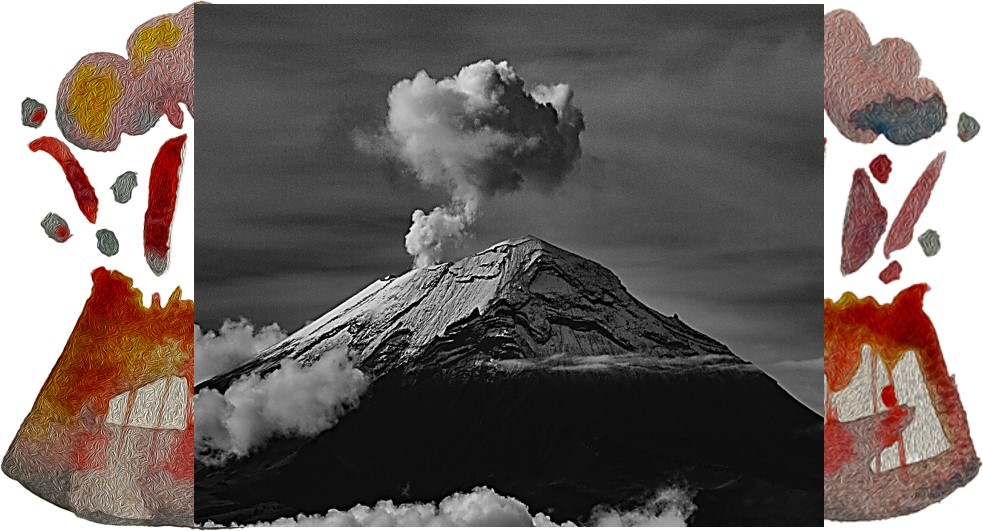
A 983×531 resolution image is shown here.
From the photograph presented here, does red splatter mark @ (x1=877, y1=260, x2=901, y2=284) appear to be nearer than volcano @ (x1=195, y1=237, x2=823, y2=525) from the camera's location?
No

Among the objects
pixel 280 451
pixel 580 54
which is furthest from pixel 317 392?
pixel 580 54

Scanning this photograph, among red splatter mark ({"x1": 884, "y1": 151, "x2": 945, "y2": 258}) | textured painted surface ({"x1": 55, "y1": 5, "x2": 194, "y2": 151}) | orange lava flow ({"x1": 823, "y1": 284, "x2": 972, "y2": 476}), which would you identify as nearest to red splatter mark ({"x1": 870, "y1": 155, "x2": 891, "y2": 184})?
red splatter mark ({"x1": 884, "y1": 151, "x2": 945, "y2": 258})

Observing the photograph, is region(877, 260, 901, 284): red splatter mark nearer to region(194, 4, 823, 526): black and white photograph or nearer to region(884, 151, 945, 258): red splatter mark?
region(884, 151, 945, 258): red splatter mark

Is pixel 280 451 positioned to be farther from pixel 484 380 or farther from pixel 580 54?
pixel 580 54

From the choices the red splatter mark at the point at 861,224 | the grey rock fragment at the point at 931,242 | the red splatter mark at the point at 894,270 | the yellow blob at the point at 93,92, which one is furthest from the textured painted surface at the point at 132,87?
the grey rock fragment at the point at 931,242

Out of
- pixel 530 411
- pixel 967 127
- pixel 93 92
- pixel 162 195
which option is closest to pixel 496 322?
pixel 530 411

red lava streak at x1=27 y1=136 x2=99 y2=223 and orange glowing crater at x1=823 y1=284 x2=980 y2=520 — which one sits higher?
red lava streak at x1=27 y1=136 x2=99 y2=223
